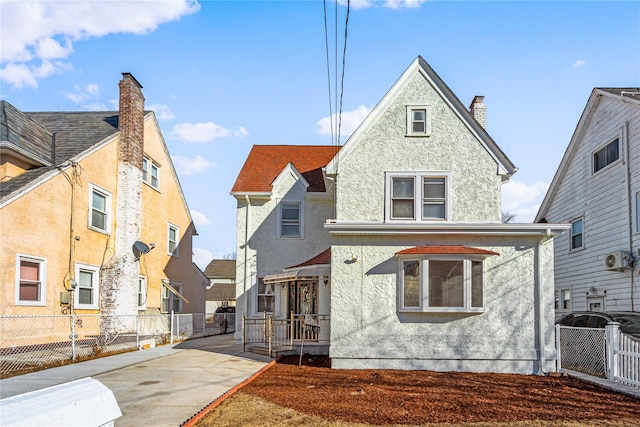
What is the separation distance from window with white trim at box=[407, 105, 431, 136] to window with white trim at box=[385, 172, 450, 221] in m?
1.22

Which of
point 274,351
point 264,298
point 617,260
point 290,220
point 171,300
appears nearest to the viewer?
point 274,351

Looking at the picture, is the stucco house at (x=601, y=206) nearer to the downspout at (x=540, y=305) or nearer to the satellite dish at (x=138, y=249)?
the downspout at (x=540, y=305)

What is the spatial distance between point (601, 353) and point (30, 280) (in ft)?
49.6

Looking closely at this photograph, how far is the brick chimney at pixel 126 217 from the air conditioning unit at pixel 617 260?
16096 mm

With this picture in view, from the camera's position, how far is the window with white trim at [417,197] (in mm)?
15117

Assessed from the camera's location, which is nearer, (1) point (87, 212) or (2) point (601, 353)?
(2) point (601, 353)

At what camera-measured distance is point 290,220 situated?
22047 mm

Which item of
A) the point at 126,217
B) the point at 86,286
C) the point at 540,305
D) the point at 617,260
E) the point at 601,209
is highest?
the point at 601,209

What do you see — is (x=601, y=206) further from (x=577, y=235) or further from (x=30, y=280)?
(x=30, y=280)

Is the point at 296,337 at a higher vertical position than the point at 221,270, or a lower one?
lower

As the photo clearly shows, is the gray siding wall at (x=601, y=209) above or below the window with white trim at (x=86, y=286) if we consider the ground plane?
above

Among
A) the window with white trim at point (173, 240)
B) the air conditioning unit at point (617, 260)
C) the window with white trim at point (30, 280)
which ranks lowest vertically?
the window with white trim at point (30, 280)

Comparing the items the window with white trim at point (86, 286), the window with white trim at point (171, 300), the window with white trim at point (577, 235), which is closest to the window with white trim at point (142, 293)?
the window with white trim at point (171, 300)

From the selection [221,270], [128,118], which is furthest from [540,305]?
[221,270]
